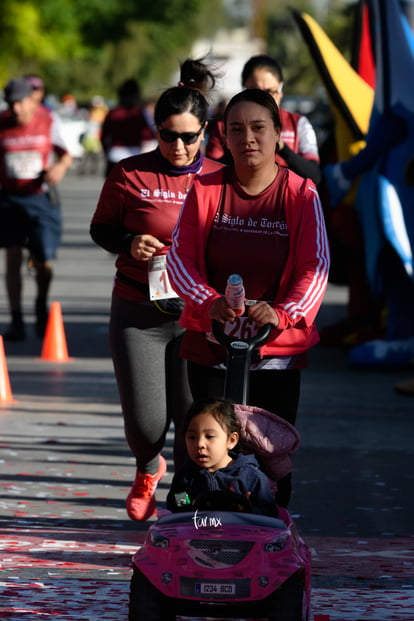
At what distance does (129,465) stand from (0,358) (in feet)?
7.00

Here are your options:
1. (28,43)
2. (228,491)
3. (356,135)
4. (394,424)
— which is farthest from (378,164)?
(28,43)

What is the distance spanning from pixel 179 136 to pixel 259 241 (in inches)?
43.2

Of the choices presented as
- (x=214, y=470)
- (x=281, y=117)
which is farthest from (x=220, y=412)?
(x=281, y=117)

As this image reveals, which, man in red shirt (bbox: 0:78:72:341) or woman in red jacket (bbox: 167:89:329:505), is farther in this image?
man in red shirt (bbox: 0:78:72:341)

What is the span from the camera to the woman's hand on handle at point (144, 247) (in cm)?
642

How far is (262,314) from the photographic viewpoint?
5.24 m

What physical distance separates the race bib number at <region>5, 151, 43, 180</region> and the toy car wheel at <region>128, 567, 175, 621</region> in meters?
8.46

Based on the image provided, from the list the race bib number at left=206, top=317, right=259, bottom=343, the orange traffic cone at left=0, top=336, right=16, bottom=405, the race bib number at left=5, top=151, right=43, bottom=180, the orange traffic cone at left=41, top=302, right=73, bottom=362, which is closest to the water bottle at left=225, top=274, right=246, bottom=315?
the race bib number at left=206, top=317, right=259, bottom=343

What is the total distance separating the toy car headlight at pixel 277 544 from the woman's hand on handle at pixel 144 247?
1.93 m

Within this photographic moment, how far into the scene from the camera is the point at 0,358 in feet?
33.7

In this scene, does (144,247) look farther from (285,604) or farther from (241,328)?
(285,604)

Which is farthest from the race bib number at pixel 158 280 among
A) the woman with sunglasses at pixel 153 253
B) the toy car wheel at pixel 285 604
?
the toy car wheel at pixel 285 604

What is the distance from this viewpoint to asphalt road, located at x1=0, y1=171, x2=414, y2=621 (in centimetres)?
583

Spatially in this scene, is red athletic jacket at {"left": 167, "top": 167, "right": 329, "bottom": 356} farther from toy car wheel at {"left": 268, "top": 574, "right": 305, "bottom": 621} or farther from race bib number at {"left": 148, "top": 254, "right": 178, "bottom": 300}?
toy car wheel at {"left": 268, "top": 574, "right": 305, "bottom": 621}
